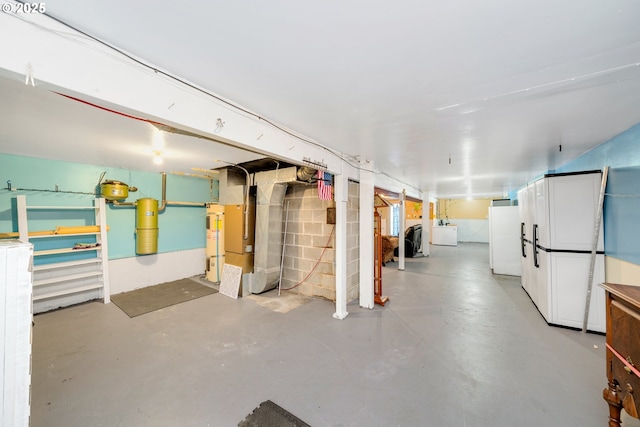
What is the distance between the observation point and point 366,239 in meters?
3.65

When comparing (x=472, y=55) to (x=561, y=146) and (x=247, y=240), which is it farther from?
(x=247, y=240)

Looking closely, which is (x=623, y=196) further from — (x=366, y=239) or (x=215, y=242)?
(x=215, y=242)

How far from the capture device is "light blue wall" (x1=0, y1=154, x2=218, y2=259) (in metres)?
3.37

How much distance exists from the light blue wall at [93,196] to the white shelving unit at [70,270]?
0.54 ft

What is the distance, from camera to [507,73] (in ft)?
4.68

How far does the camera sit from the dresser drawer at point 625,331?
1.27 metres

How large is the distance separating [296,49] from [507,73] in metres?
1.31

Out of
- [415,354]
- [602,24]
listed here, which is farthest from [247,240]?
[602,24]

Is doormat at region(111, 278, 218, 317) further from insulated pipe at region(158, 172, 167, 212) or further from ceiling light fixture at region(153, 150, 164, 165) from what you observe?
ceiling light fixture at region(153, 150, 164, 165)

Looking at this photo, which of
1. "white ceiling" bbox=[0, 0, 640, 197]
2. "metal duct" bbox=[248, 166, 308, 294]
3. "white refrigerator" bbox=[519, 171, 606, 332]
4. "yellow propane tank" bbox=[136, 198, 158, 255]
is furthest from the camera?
"yellow propane tank" bbox=[136, 198, 158, 255]

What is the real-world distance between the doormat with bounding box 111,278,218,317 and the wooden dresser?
4.89 meters

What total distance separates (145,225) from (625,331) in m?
6.09

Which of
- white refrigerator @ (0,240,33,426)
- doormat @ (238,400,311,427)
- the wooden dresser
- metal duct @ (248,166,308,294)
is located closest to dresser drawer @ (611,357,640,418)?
the wooden dresser

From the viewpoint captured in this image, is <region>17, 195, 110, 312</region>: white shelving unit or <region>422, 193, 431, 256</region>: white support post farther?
<region>422, 193, 431, 256</region>: white support post
